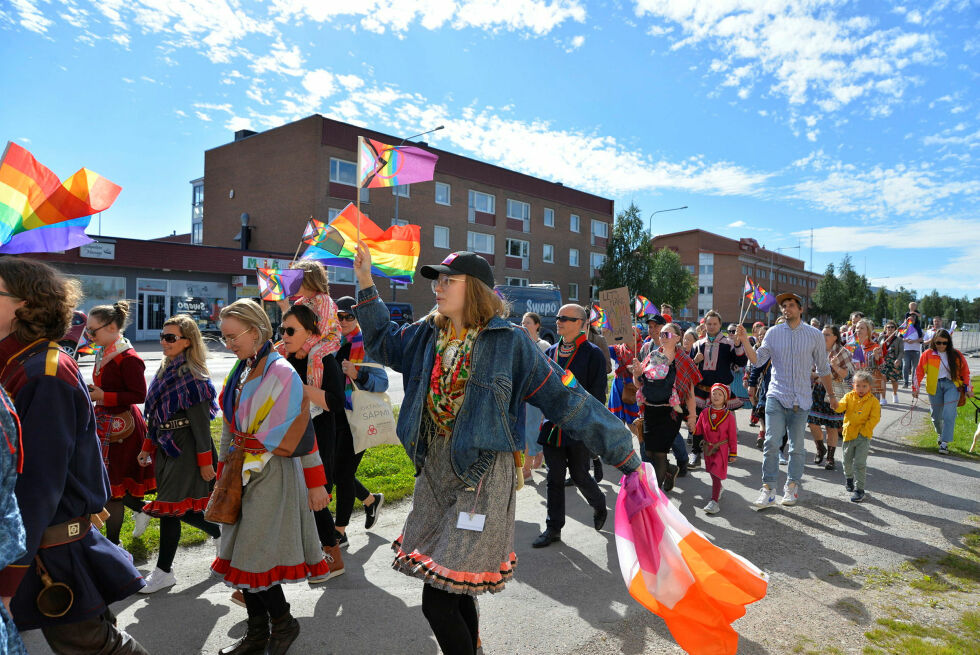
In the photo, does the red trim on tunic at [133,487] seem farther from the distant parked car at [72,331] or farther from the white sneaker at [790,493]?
the white sneaker at [790,493]

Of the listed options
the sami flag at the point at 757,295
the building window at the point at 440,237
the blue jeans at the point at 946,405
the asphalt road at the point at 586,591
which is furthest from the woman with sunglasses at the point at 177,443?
the building window at the point at 440,237

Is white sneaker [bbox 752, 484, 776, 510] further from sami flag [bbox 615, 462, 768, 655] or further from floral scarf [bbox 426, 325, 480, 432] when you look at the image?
floral scarf [bbox 426, 325, 480, 432]

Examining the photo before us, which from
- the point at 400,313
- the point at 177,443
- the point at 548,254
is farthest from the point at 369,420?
the point at 548,254

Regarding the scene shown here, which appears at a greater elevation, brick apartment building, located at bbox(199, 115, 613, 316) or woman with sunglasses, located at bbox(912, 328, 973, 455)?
brick apartment building, located at bbox(199, 115, 613, 316)

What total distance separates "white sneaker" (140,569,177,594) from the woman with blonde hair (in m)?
1.05

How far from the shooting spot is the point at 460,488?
104 inches

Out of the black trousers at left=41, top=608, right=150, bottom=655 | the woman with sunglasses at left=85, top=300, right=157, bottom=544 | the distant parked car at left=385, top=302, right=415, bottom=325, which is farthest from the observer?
the distant parked car at left=385, top=302, right=415, bottom=325

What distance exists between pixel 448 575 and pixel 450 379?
83cm

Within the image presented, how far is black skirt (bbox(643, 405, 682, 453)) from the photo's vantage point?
6.16 meters

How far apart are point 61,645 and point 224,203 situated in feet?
141

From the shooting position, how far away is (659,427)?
6184 millimetres

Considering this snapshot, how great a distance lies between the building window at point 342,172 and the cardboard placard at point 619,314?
27963mm

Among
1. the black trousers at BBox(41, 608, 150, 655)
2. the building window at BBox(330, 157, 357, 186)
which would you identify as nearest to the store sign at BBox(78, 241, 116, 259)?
the building window at BBox(330, 157, 357, 186)

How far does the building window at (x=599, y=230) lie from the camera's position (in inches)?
2064
